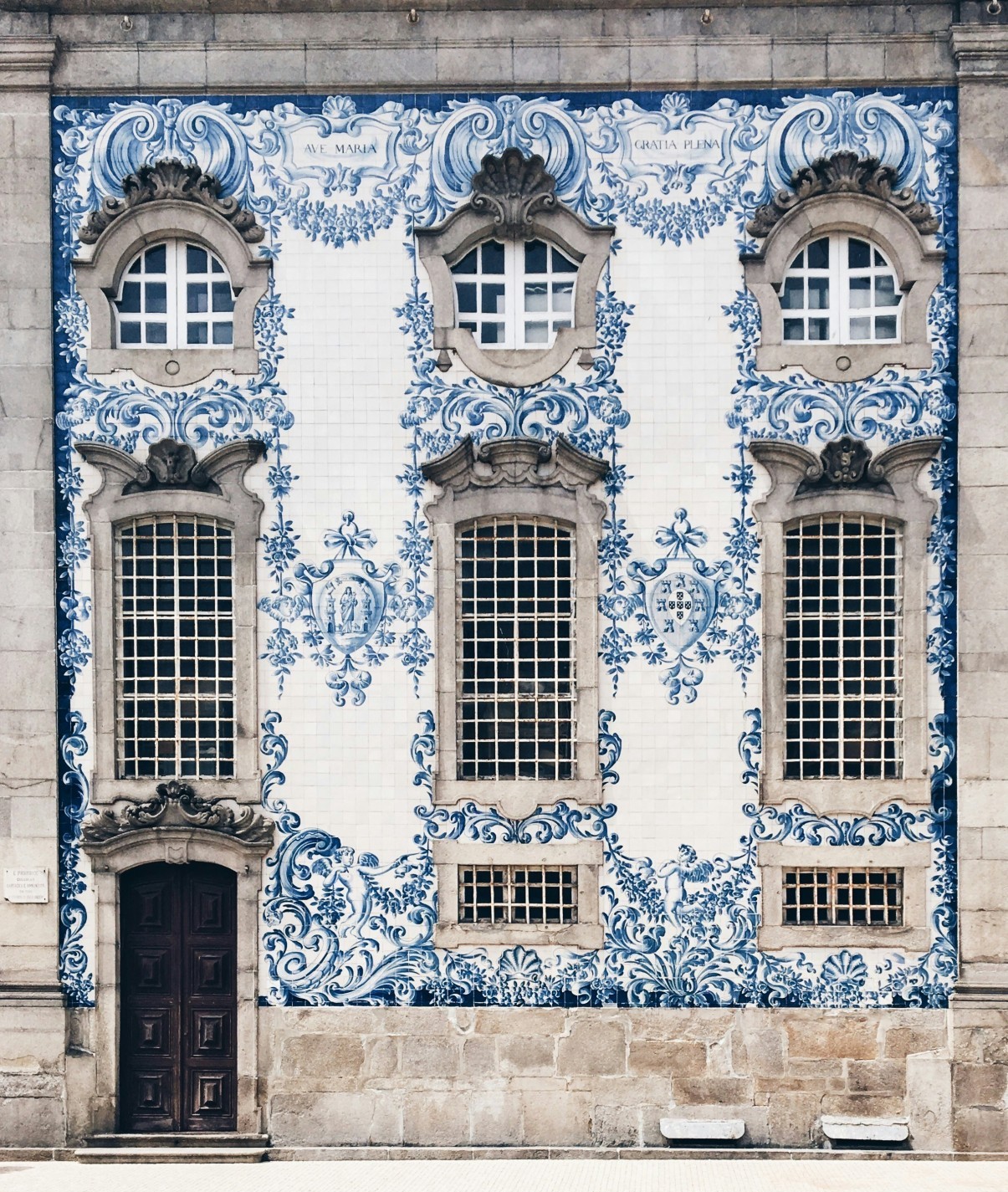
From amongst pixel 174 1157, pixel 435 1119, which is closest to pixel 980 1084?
pixel 435 1119

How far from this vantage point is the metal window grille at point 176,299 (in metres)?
12.8

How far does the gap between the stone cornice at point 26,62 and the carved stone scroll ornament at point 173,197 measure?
1232 millimetres

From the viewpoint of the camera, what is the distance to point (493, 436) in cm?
1252

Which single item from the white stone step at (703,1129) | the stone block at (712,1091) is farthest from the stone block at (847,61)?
the white stone step at (703,1129)

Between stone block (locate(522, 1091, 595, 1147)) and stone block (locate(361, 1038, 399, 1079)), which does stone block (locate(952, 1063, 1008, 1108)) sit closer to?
stone block (locate(522, 1091, 595, 1147))

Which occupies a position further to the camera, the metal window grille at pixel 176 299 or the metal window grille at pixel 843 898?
the metal window grille at pixel 176 299

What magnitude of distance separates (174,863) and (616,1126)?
4.74m

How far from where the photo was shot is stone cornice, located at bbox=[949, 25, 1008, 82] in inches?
482

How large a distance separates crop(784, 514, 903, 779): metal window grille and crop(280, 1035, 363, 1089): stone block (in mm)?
4800

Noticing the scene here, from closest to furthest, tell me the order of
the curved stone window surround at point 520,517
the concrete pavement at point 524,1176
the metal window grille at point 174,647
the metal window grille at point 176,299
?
1. the concrete pavement at point 524,1176
2. the curved stone window surround at point 520,517
3. the metal window grille at point 174,647
4. the metal window grille at point 176,299

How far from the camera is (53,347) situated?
41.4ft

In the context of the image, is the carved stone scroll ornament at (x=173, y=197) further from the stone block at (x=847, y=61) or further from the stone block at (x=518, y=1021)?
the stone block at (x=518, y=1021)

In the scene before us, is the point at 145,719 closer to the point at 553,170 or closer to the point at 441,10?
the point at 553,170

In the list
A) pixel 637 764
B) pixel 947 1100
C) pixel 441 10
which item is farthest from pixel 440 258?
pixel 947 1100
